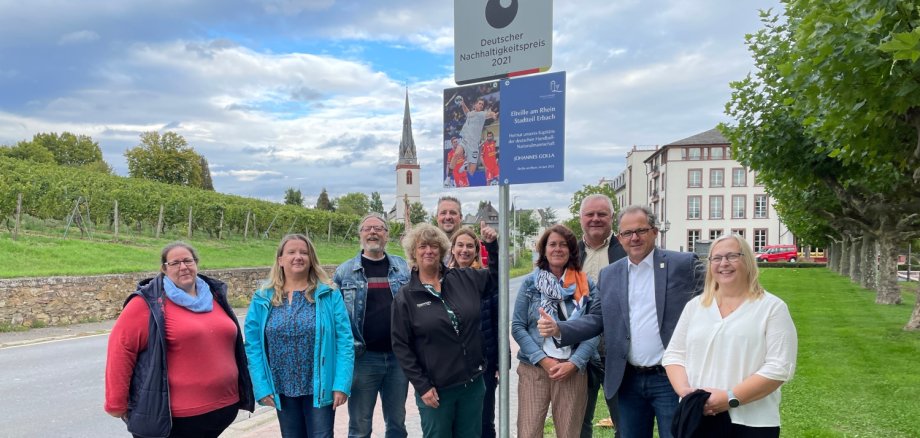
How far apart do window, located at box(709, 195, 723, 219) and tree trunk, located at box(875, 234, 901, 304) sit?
196ft

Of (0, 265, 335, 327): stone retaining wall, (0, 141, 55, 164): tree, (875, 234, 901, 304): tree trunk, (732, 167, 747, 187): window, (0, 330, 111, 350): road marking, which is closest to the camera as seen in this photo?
(0, 330, 111, 350): road marking

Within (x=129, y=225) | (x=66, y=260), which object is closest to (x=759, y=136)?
(x=66, y=260)

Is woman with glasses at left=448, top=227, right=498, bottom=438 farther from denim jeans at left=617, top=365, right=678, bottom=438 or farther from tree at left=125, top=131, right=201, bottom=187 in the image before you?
tree at left=125, top=131, right=201, bottom=187

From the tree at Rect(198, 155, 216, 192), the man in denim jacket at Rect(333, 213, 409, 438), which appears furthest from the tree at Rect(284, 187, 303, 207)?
the man in denim jacket at Rect(333, 213, 409, 438)

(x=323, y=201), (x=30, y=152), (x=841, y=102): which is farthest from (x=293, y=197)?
(x=841, y=102)

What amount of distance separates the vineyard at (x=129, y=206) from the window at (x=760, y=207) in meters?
54.4

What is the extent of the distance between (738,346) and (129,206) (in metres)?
28.9

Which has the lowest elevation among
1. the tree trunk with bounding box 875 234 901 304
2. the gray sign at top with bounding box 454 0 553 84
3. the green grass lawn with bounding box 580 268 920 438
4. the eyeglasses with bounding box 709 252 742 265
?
the green grass lawn with bounding box 580 268 920 438

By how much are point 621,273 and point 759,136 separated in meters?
11.0

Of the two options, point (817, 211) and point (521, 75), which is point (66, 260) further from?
point (817, 211)

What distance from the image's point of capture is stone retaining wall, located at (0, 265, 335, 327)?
528 inches

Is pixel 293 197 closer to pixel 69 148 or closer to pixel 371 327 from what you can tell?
pixel 69 148

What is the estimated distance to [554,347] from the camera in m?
3.99

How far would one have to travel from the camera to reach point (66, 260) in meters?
18.2
